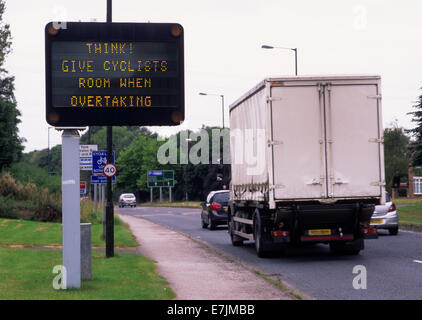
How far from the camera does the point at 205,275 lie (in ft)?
44.3

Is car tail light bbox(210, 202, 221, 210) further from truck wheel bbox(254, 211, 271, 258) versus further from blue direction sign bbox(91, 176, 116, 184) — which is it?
truck wheel bbox(254, 211, 271, 258)

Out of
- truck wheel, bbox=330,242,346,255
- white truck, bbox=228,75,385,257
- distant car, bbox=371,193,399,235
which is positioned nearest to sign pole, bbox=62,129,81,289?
white truck, bbox=228,75,385,257

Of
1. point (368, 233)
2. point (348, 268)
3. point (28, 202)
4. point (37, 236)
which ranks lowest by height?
point (348, 268)

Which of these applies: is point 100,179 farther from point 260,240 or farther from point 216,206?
point 260,240

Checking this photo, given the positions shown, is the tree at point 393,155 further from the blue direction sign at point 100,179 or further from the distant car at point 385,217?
the blue direction sign at point 100,179

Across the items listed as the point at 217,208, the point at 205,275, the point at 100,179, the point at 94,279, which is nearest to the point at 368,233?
the point at 205,275

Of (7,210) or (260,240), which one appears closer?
(260,240)

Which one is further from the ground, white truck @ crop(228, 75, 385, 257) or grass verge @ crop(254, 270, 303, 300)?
white truck @ crop(228, 75, 385, 257)

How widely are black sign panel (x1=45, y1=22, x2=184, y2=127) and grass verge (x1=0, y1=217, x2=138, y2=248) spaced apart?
1013 centimetres

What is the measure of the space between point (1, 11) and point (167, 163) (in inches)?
2593

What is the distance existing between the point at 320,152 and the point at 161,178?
89.2 m

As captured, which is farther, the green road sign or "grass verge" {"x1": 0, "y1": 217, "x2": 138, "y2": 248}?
the green road sign

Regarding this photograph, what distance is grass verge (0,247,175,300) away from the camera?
412 inches

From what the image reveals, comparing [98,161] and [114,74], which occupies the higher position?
[114,74]
